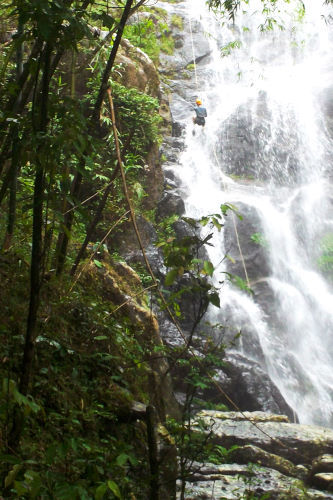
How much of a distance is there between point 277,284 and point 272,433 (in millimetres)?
5805

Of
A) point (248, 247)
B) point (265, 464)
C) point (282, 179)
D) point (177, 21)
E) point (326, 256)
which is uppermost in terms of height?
point (177, 21)

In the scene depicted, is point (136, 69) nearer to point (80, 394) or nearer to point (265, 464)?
point (265, 464)

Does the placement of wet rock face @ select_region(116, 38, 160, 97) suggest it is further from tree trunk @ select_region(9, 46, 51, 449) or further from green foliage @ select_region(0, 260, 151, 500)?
tree trunk @ select_region(9, 46, 51, 449)

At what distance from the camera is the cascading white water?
32.1ft

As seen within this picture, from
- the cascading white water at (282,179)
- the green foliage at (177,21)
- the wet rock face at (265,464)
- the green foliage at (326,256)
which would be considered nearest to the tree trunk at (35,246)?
the wet rock face at (265,464)

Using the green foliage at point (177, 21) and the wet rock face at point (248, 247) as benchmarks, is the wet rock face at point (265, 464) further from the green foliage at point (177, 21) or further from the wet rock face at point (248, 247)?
the green foliage at point (177, 21)

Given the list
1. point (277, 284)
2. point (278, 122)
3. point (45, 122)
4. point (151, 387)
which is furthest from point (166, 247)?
point (278, 122)

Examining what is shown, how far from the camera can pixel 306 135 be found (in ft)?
52.8

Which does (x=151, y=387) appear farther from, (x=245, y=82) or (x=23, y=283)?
(x=245, y=82)

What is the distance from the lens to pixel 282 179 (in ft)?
48.6

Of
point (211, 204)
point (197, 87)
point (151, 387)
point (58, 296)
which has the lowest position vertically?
point (151, 387)

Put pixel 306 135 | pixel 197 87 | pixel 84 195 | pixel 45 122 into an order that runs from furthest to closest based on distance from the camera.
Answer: pixel 197 87, pixel 306 135, pixel 84 195, pixel 45 122

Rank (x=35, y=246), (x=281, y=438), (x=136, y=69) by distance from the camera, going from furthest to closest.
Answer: (x=136, y=69) < (x=281, y=438) < (x=35, y=246)

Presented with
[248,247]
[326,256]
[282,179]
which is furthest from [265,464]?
[282,179]
